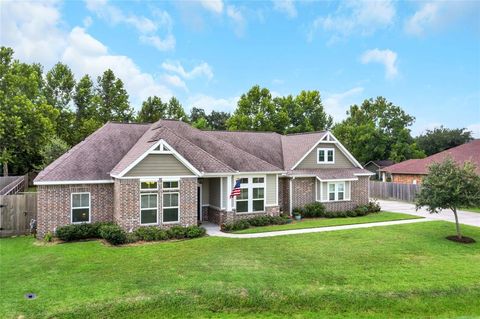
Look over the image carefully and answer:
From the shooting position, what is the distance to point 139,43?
2402 centimetres

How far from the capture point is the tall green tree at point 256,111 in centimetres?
4756

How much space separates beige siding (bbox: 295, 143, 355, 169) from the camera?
24.8 m

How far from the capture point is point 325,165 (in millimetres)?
25516

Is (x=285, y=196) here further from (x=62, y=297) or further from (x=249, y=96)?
(x=249, y=96)

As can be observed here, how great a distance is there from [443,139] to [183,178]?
54616mm

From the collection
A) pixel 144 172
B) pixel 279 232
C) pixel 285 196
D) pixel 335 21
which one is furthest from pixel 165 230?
pixel 335 21

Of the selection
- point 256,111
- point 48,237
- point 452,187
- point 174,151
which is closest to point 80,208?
point 48,237

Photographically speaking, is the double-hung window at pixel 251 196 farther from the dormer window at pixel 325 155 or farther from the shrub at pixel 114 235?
the shrub at pixel 114 235

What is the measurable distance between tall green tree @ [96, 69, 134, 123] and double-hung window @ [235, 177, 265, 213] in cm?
3159

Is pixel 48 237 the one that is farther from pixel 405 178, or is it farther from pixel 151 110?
pixel 151 110

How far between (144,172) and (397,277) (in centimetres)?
1162

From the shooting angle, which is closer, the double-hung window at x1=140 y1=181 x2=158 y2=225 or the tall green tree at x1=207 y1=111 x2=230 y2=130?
the double-hung window at x1=140 y1=181 x2=158 y2=225

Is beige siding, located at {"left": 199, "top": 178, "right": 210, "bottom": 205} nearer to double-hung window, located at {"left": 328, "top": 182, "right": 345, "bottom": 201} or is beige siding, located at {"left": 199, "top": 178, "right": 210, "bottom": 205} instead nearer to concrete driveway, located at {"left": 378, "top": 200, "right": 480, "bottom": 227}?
double-hung window, located at {"left": 328, "top": 182, "right": 345, "bottom": 201}

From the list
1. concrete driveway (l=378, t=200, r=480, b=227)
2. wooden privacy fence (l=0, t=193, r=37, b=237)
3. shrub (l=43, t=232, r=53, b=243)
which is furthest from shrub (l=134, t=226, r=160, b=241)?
concrete driveway (l=378, t=200, r=480, b=227)
